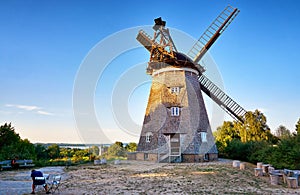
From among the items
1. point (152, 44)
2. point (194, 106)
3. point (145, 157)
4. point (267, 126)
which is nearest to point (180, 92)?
point (194, 106)

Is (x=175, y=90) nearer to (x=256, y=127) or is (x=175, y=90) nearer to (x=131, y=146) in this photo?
(x=256, y=127)

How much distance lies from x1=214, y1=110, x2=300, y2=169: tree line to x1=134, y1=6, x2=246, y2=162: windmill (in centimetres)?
142

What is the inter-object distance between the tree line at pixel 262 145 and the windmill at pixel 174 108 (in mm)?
1416

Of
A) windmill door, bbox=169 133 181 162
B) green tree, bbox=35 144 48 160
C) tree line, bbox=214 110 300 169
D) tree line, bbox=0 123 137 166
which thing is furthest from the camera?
green tree, bbox=35 144 48 160

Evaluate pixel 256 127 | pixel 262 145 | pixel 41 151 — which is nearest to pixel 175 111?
pixel 262 145

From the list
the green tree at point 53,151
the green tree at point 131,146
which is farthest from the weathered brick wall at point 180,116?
the green tree at point 53,151

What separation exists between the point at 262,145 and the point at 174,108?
7.42 meters

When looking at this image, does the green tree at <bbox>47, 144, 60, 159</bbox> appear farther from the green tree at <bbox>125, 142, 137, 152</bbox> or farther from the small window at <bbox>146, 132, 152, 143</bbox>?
the small window at <bbox>146, 132, 152, 143</bbox>

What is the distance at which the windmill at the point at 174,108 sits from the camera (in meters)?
17.7

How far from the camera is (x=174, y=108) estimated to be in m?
18.6

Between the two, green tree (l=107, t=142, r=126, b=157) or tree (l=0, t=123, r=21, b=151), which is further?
green tree (l=107, t=142, r=126, b=157)

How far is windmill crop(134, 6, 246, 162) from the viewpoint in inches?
696

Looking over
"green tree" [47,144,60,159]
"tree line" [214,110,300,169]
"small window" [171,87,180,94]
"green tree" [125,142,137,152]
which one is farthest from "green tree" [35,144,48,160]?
"tree line" [214,110,300,169]

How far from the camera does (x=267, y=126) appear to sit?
20.7 metres
